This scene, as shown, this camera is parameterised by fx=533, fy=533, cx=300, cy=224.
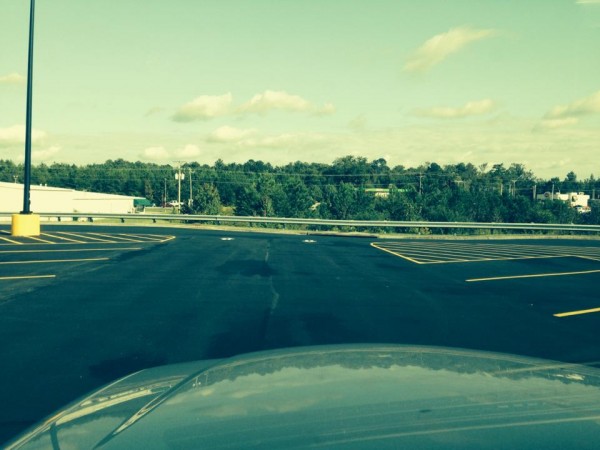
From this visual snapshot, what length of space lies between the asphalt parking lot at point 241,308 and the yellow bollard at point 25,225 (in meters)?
3.38

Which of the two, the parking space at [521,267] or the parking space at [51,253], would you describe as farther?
the parking space at [51,253]

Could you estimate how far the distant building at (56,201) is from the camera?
62.2m

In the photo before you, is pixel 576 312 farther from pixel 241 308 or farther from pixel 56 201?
pixel 56 201

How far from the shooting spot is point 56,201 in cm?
7012

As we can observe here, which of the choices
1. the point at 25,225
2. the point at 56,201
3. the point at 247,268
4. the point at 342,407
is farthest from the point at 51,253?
the point at 56,201

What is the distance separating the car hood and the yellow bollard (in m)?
20.6

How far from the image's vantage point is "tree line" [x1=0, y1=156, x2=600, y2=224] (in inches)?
3226

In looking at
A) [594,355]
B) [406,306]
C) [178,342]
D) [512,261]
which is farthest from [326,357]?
[512,261]

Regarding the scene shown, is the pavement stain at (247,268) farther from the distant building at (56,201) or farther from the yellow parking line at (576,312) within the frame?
the distant building at (56,201)

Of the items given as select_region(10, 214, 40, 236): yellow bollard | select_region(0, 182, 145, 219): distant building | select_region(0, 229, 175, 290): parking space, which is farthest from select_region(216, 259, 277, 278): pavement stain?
select_region(0, 182, 145, 219): distant building

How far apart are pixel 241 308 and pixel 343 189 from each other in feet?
260

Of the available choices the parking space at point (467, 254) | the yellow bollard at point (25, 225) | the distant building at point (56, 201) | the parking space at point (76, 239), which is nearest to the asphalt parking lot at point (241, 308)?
the parking space at point (467, 254)

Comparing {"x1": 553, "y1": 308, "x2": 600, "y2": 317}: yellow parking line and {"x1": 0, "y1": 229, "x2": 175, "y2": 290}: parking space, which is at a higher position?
{"x1": 553, "y1": 308, "x2": 600, "y2": 317}: yellow parking line

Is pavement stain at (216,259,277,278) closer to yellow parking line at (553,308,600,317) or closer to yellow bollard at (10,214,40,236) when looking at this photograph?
yellow parking line at (553,308,600,317)
